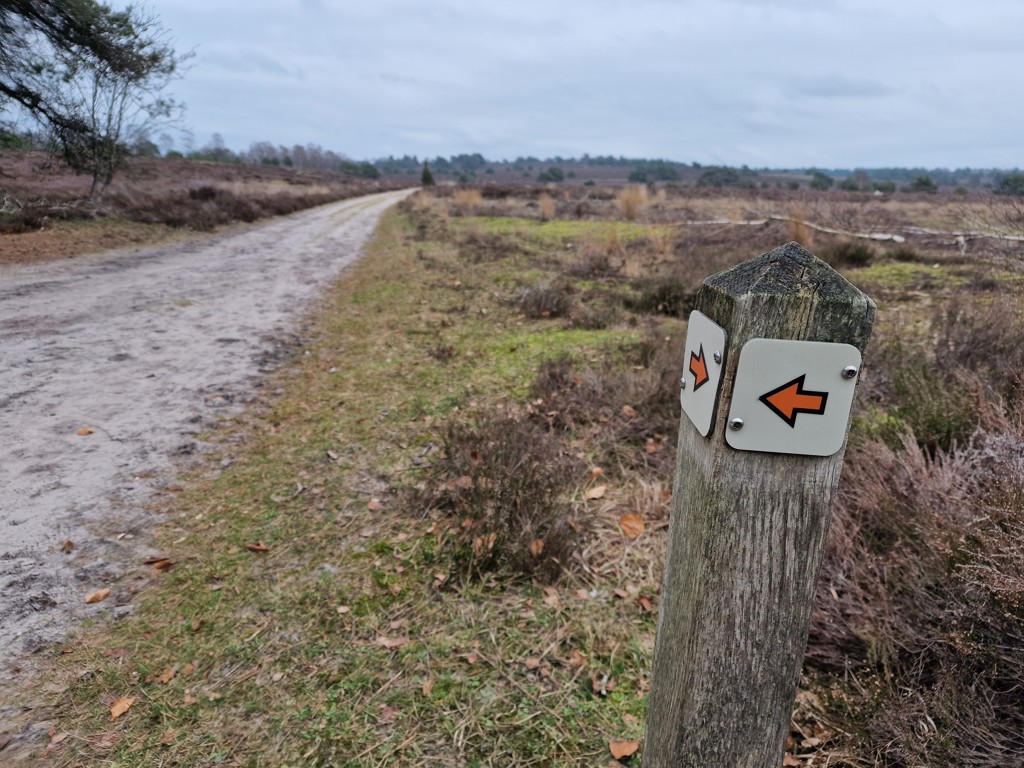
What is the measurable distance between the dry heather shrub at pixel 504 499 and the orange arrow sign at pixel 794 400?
2.20 metres

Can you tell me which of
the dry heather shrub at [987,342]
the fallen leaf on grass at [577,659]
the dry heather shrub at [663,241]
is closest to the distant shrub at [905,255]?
the dry heather shrub at [663,241]

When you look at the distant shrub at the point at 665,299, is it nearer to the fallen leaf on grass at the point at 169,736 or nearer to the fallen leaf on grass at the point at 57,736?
the fallen leaf on grass at the point at 169,736

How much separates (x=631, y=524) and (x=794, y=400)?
8.33ft

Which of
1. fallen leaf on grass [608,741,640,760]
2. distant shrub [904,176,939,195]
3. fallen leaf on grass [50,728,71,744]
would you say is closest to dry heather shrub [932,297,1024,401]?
fallen leaf on grass [608,741,640,760]

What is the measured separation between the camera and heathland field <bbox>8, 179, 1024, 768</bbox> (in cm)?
201

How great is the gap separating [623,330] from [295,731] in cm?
582

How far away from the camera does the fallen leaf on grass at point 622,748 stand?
2.10 metres

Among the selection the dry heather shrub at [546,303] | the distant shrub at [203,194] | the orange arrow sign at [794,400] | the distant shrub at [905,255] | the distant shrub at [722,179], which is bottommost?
the dry heather shrub at [546,303]


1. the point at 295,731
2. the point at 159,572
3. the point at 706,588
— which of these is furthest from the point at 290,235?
the point at 706,588

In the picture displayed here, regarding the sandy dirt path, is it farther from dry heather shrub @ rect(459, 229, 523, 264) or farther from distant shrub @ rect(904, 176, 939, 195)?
distant shrub @ rect(904, 176, 939, 195)

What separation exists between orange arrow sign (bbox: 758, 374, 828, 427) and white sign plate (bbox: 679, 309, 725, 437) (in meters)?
0.09

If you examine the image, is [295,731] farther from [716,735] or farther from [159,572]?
[716,735]

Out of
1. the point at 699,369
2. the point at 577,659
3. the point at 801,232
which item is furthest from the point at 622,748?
the point at 801,232

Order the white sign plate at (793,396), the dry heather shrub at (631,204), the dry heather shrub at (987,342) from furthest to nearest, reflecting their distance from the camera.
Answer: the dry heather shrub at (631,204) → the dry heather shrub at (987,342) → the white sign plate at (793,396)
